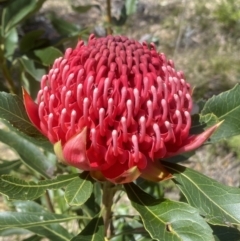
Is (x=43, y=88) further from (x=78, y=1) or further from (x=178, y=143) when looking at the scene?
(x=78, y=1)

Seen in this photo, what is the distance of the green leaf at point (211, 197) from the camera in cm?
144

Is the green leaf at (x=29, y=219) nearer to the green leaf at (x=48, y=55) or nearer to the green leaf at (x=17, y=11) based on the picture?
the green leaf at (x=48, y=55)

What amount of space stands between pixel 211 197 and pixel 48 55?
122cm

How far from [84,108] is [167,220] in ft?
1.30

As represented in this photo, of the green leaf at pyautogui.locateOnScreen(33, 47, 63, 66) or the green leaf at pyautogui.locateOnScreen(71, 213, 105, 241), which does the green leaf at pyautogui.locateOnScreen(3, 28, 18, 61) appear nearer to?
the green leaf at pyautogui.locateOnScreen(33, 47, 63, 66)

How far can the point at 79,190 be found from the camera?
4.77 ft

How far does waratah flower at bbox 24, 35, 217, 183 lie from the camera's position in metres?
1.35

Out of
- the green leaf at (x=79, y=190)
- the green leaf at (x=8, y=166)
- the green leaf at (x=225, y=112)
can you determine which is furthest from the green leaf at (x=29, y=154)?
the green leaf at (x=225, y=112)

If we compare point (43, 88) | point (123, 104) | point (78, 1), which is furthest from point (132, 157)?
point (78, 1)

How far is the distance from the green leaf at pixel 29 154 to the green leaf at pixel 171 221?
71cm

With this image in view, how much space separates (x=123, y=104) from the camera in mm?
1350

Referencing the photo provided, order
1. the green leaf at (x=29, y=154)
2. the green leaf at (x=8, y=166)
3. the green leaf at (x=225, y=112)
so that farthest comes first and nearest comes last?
the green leaf at (x=8, y=166) → the green leaf at (x=29, y=154) → the green leaf at (x=225, y=112)

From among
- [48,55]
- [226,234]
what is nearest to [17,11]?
[48,55]

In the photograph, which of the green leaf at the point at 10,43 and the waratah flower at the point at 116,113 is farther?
the green leaf at the point at 10,43
